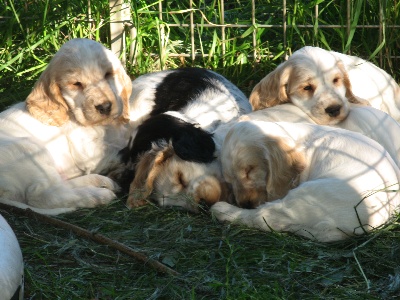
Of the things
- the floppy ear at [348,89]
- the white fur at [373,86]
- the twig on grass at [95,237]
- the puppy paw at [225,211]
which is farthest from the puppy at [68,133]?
the white fur at [373,86]

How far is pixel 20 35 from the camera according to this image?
770 cm

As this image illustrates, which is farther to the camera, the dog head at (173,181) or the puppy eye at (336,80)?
the puppy eye at (336,80)

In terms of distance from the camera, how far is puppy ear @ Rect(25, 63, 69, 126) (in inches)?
218

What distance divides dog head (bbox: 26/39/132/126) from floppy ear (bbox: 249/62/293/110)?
3.34ft

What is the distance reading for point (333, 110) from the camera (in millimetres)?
5617

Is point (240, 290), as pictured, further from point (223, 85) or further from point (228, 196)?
point (223, 85)

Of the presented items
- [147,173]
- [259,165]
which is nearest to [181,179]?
[147,173]

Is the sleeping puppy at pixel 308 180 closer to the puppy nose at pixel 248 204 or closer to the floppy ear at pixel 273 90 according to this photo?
the puppy nose at pixel 248 204

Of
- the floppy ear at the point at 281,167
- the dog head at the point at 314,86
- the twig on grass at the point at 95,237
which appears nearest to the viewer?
the twig on grass at the point at 95,237

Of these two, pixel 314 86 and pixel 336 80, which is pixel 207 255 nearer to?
pixel 314 86

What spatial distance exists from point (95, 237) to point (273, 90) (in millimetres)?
1992

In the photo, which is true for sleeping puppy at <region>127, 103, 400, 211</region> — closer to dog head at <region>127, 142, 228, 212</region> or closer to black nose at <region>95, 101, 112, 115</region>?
dog head at <region>127, 142, 228, 212</region>

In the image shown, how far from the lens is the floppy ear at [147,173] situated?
5.08 metres

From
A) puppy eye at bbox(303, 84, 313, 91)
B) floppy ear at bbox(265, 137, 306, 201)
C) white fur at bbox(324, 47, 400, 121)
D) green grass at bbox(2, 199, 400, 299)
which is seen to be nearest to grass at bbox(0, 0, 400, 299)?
green grass at bbox(2, 199, 400, 299)
